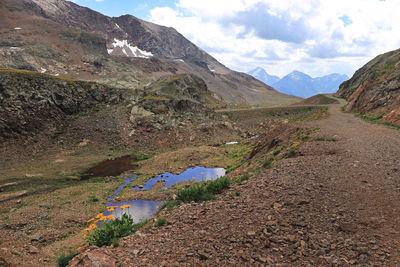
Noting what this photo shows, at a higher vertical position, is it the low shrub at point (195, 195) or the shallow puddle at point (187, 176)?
the low shrub at point (195, 195)

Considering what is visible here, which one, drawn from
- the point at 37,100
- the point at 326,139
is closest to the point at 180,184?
the point at 326,139

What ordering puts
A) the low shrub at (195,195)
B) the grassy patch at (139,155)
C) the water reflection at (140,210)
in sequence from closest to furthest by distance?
1. the low shrub at (195,195)
2. the water reflection at (140,210)
3. the grassy patch at (139,155)

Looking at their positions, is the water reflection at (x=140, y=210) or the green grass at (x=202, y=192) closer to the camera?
the green grass at (x=202, y=192)

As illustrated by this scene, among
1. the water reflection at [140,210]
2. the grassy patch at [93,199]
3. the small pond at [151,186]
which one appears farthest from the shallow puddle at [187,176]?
the water reflection at [140,210]

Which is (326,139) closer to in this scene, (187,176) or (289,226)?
(289,226)

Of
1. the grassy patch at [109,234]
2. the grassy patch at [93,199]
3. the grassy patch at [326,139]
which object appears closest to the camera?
the grassy patch at [109,234]

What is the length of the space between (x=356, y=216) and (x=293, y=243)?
2.39 meters

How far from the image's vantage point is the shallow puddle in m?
26.9

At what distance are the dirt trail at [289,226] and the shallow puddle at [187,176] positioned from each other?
54.3 ft

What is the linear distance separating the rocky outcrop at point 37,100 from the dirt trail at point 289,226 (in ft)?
124

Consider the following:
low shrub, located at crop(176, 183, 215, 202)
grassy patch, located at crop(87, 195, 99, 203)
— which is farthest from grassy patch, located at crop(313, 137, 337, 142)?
grassy patch, located at crop(87, 195, 99, 203)

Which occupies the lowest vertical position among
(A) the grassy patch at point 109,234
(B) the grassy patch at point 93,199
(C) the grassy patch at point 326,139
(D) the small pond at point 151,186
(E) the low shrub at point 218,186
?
(B) the grassy patch at point 93,199

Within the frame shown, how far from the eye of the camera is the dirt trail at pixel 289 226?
5910 millimetres

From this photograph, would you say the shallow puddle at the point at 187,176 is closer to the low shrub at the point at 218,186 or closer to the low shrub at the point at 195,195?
the low shrub at the point at 218,186
